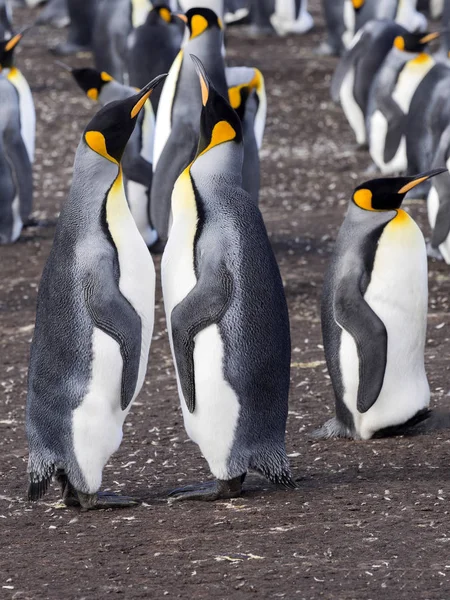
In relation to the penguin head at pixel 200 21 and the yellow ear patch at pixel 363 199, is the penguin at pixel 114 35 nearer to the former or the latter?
the penguin head at pixel 200 21

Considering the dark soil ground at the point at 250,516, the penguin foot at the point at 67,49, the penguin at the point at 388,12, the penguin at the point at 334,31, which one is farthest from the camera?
the penguin foot at the point at 67,49

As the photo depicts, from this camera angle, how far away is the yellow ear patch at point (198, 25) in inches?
278

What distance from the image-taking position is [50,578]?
3.40 meters

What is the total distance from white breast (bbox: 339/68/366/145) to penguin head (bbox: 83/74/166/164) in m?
7.11

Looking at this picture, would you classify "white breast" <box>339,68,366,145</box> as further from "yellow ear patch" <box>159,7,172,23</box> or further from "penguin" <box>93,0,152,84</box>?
"penguin" <box>93,0,152,84</box>

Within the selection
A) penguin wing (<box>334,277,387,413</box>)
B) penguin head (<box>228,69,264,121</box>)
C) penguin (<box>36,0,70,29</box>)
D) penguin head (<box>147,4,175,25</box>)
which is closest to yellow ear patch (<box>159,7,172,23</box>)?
penguin head (<box>147,4,175,25</box>)

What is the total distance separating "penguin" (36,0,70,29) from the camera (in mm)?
18625

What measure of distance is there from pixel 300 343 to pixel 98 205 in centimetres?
236

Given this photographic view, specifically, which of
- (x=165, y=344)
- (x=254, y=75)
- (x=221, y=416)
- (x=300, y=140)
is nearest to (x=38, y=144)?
(x=300, y=140)

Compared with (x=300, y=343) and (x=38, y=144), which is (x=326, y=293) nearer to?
(x=300, y=343)

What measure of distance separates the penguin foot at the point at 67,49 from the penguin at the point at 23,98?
6.67 metres

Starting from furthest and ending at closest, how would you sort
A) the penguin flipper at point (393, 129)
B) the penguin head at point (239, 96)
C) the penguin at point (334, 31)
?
the penguin at point (334, 31), the penguin flipper at point (393, 129), the penguin head at point (239, 96)

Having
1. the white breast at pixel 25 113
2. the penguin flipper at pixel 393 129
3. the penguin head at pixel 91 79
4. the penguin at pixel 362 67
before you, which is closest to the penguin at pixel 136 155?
the penguin head at pixel 91 79

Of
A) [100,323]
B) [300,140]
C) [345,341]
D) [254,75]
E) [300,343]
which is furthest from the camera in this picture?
[300,140]
